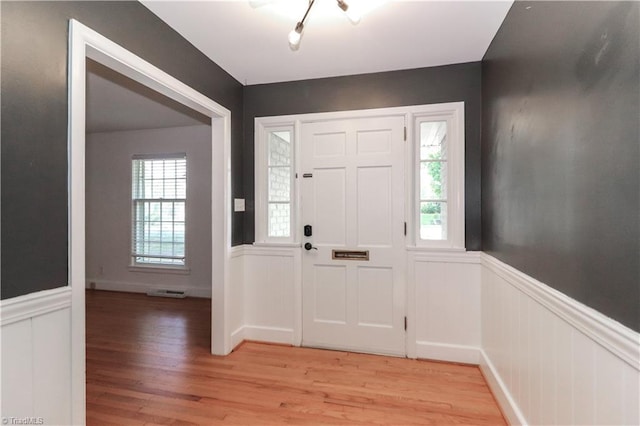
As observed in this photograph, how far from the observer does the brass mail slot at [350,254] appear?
277 cm

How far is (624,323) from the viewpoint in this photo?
92 centimetres

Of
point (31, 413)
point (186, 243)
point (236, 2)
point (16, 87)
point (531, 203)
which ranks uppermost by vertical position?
point (236, 2)

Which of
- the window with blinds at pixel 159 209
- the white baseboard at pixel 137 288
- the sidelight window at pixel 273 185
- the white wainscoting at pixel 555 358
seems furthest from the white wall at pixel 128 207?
the white wainscoting at pixel 555 358

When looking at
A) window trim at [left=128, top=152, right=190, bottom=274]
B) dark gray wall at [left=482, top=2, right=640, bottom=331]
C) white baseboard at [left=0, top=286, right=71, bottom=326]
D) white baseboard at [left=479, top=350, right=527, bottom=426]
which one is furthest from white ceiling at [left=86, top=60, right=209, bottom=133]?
white baseboard at [left=479, top=350, right=527, bottom=426]

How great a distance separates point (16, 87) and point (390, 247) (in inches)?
98.5

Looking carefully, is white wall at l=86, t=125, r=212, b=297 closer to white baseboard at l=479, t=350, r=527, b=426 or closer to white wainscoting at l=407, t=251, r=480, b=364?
white wainscoting at l=407, t=251, r=480, b=364

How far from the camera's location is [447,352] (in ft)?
8.48

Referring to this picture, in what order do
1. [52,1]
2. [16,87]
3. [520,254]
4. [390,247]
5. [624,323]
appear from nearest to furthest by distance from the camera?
[624,323] < [16,87] < [52,1] < [520,254] < [390,247]

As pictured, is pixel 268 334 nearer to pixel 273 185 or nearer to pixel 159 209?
pixel 273 185

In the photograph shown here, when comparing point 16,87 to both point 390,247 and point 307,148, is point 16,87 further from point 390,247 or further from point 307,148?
point 390,247

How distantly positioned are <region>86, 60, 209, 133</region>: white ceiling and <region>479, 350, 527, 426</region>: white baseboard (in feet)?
12.8

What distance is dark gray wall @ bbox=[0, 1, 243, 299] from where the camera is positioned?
1200 millimetres

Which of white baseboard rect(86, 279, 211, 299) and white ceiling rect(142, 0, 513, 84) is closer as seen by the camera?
white ceiling rect(142, 0, 513, 84)

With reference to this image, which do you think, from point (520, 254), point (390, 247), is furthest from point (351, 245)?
point (520, 254)
